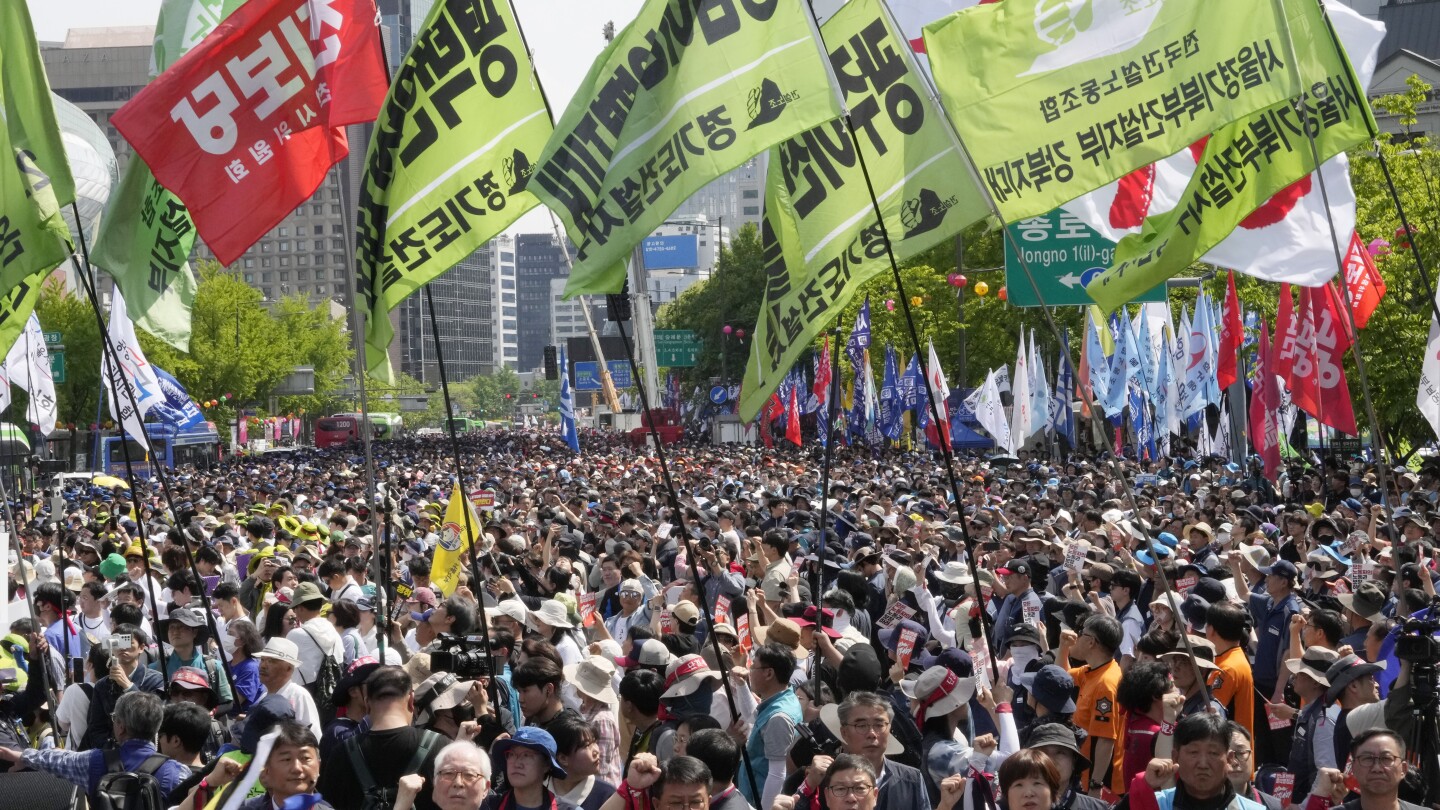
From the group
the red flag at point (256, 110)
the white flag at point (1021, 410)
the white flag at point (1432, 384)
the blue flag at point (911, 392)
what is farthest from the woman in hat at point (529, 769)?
the blue flag at point (911, 392)

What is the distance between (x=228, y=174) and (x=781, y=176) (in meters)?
2.82

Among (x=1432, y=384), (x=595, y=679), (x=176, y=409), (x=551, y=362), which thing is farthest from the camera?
(x=551, y=362)

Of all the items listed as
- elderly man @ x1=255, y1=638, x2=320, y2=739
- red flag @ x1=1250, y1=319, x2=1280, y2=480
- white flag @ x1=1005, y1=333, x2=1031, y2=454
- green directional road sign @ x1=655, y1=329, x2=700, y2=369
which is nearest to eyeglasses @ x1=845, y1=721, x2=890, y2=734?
elderly man @ x1=255, y1=638, x2=320, y2=739

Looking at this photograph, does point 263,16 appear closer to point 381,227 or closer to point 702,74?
point 381,227

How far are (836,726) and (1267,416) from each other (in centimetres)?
1395

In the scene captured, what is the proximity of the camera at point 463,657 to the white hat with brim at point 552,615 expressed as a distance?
73.9 inches

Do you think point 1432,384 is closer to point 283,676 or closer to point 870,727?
point 870,727

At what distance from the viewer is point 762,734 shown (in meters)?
7.01

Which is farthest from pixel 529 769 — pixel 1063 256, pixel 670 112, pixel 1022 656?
pixel 1063 256

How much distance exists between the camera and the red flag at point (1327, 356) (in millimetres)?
14969

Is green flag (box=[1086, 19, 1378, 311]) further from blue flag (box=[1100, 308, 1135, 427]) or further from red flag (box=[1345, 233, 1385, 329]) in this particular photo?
blue flag (box=[1100, 308, 1135, 427])

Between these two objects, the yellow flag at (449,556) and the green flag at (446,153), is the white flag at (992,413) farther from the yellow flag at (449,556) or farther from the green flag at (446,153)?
the green flag at (446,153)

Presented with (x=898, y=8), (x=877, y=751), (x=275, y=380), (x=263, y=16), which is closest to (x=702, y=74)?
(x=263, y=16)

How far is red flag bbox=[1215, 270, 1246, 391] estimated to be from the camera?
2236 cm
